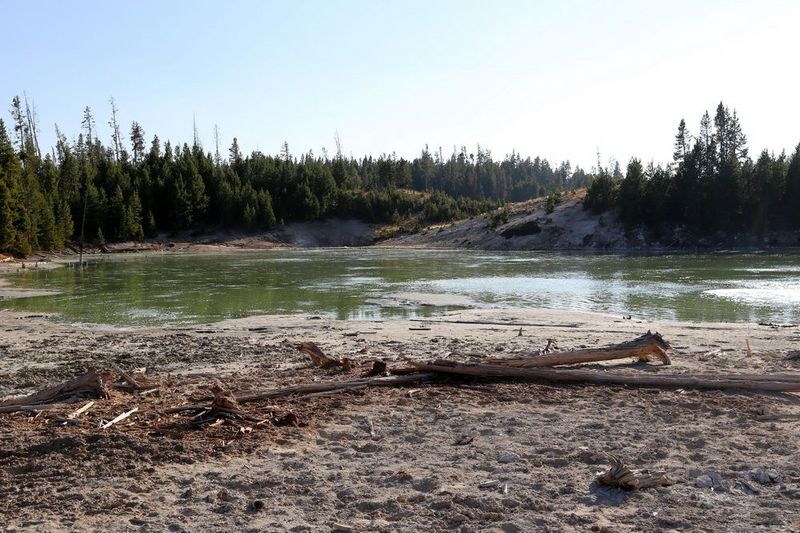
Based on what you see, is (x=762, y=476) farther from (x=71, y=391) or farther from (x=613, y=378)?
(x=71, y=391)

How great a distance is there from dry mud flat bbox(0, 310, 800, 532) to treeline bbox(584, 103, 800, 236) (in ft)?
242

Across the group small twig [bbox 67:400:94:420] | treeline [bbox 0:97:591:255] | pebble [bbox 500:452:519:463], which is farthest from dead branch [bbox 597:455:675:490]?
treeline [bbox 0:97:591:255]

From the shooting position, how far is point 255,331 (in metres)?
16.8

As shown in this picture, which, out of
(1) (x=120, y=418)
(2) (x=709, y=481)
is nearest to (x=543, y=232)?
(1) (x=120, y=418)

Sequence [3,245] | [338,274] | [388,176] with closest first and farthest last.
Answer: [338,274] < [3,245] < [388,176]

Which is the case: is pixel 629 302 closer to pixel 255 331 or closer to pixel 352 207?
pixel 255 331

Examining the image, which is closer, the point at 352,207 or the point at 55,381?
the point at 55,381

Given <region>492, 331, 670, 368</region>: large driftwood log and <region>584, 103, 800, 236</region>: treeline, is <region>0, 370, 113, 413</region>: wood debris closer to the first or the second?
<region>492, 331, 670, 368</region>: large driftwood log

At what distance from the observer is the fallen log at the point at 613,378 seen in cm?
886

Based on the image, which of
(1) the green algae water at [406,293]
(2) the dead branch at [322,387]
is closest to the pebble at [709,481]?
(2) the dead branch at [322,387]

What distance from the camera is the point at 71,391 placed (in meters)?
8.89

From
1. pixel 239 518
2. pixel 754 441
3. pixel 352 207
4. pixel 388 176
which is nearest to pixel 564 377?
pixel 754 441

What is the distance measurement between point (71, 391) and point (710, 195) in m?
81.7

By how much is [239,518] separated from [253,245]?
92.3 m
